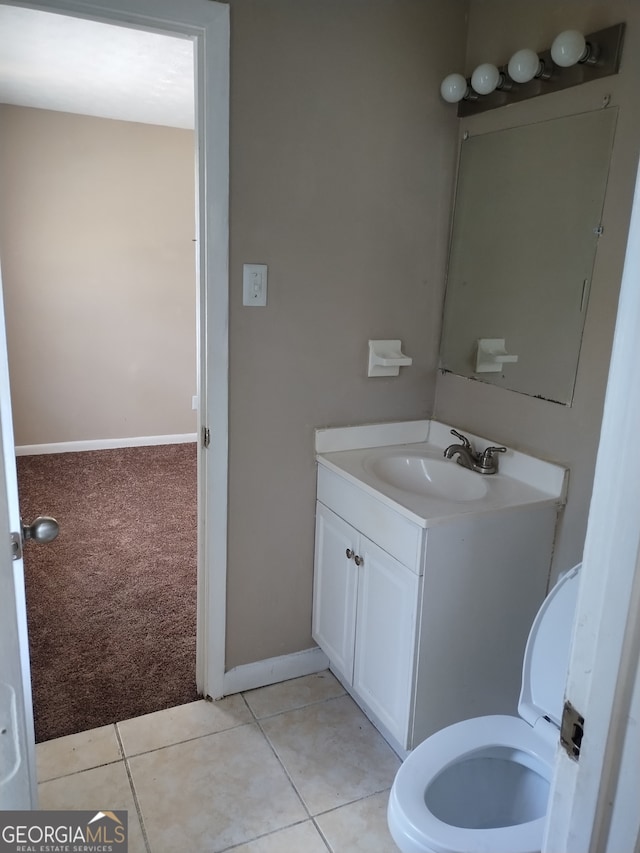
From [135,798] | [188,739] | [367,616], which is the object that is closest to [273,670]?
[188,739]

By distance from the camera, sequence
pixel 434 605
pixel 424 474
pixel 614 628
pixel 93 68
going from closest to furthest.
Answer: pixel 614 628 → pixel 434 605 → pixel 424 474 → pixel 93 68

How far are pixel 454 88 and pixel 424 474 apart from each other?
1.22m

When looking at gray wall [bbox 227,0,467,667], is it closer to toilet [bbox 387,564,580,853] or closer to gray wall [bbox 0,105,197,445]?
toilet [bbox 387,564,580,853]

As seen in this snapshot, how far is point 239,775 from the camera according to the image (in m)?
1.82

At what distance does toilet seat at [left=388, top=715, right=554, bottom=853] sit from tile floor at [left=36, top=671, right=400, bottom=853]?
40 centimetres

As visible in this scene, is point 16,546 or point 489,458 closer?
point 16,546

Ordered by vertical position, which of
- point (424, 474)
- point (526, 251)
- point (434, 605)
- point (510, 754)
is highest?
point (526, 251)

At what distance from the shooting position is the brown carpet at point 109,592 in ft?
6.98

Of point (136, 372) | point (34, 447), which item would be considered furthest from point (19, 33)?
point (34, 447)

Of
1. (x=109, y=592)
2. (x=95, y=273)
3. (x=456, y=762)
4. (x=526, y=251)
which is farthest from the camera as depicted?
(x=95, y=273)

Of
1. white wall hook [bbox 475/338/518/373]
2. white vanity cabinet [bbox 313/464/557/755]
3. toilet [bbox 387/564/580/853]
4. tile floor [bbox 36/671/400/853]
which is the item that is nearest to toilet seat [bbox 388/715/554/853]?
toilet [bbox 387/564/580/853]

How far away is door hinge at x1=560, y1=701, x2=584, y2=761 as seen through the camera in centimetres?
68

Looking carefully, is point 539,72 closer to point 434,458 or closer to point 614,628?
point 434,458

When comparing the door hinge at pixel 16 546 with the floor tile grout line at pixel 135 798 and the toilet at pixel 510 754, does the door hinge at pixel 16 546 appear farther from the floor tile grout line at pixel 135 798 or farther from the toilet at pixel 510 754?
the floor tile grout line at pixel 135 798
